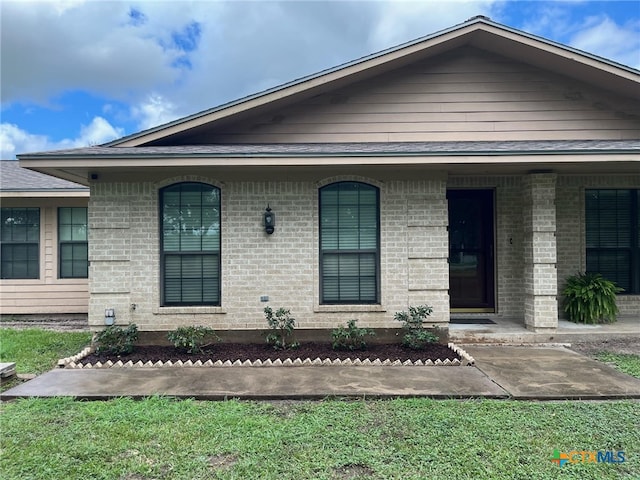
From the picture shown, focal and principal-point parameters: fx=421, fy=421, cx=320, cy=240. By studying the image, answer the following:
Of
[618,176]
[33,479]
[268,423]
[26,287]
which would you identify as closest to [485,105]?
[618,176]

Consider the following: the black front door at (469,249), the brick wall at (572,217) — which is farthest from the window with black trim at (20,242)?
the brick wall at (572,217)

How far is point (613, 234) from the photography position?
7.68 meters

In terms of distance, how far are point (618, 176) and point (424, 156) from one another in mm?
4384

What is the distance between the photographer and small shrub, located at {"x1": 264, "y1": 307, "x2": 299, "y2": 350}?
19.8 feet

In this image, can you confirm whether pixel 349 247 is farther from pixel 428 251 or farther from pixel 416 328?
pixel 416 328

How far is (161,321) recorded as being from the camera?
6266mm

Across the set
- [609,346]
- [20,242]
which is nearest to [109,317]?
[20,242]

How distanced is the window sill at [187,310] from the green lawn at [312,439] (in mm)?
2158

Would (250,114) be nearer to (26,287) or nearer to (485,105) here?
(485,105)

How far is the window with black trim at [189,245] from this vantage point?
632 cm

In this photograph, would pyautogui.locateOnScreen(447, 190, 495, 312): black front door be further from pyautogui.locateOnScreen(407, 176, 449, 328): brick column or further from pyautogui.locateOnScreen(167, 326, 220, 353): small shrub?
pyautogui.locateOnScreen(167, 326, 220, 353): small shrub

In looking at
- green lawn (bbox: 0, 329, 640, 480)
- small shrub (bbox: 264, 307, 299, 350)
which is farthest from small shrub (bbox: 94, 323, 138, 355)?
small shrub (bbox: 264, 307, 299, 350)

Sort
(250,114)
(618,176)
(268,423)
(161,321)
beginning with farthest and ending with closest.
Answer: (618,176)
(250,114)
(161,321)
(268,423)

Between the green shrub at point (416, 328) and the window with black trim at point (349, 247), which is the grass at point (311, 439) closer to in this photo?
the green shrub at point (416, 328)
